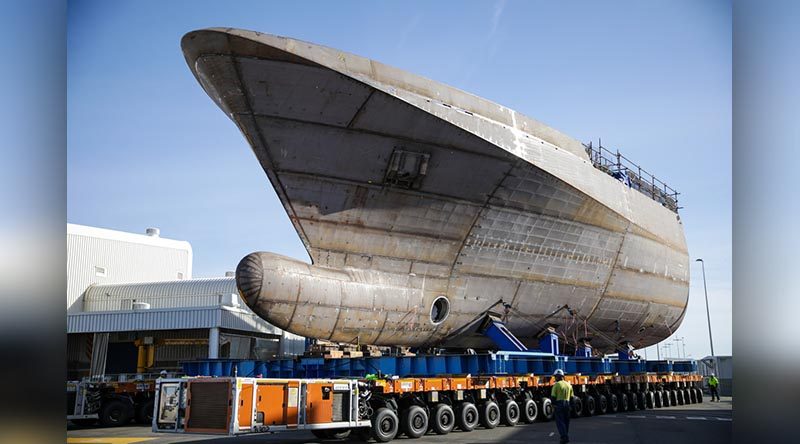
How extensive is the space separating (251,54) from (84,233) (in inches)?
1069

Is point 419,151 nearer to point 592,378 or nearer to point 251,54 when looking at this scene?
point 251,54

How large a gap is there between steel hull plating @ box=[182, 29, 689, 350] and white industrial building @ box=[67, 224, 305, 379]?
16.0 metres

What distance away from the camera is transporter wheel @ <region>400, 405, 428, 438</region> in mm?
14148

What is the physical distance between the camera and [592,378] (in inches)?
787

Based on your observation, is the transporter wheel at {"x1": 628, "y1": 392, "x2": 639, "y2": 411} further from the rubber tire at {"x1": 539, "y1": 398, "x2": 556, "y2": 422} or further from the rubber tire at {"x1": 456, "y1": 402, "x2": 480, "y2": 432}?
the rubber tire at {"x1": 456, "y1": 402, "x2": 480, "y2": 432}

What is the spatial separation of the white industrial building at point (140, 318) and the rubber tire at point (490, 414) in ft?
58.5

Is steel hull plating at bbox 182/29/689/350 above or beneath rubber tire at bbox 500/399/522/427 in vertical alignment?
above

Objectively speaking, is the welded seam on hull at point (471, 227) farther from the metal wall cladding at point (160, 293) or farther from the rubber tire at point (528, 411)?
the metal wall cladding at point (160, 293)

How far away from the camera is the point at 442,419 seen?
14.9m

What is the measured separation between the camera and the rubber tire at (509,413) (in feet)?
54.5

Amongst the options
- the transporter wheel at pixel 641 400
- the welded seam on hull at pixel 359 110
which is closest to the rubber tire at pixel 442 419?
the welded seam on hull at pixel 359 110

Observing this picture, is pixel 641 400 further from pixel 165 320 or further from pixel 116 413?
pixel 165 320

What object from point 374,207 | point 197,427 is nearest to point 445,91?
point 374,207

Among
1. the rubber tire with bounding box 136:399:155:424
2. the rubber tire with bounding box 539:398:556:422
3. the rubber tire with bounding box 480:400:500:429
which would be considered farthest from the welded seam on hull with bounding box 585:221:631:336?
the rubber tire with bounding box 136:399:155:424
